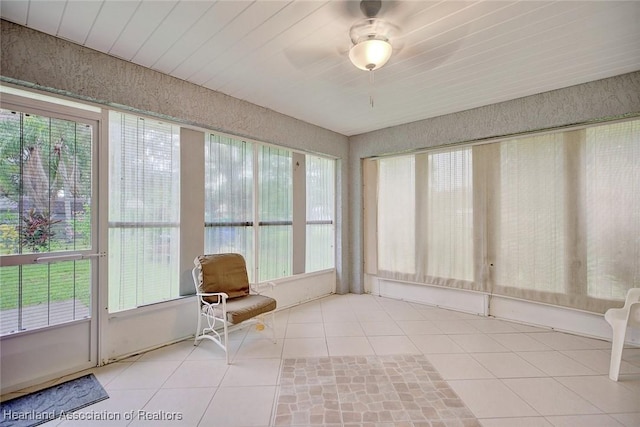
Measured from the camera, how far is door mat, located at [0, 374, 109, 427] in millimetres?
1791

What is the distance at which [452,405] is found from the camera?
1.95 meters

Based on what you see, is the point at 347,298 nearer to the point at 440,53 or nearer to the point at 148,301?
the point at 148,301

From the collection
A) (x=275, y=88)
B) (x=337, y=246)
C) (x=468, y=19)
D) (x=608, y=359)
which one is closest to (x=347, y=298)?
(x=337, y=246)

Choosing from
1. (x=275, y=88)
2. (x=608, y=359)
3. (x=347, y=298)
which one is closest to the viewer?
(x=608, y=359)

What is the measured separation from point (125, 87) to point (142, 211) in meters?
1.09

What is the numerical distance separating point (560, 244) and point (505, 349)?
1353mm

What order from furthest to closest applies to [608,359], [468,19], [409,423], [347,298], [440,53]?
[347,298] → [608,359] → [440,53] → [468,19] → [409,423]

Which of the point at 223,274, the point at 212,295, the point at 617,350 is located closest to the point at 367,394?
the point at 212,295

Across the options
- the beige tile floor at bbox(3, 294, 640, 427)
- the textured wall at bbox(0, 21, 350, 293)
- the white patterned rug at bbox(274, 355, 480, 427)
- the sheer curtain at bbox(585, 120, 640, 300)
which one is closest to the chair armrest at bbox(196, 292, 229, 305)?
the beige tile floor at bbox(3, 294, 640, 427)

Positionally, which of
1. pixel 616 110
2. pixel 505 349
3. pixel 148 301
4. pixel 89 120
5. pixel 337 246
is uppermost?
pixel 616 110

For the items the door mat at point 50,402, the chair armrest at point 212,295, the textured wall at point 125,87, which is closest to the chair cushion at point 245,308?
the chair armrest at point 212,295

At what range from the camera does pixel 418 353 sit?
2693mm

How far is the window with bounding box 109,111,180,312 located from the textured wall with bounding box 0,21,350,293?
0.68 feet

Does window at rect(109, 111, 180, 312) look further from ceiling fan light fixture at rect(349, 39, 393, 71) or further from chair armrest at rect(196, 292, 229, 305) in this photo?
ceiling fan light fixture at rect(349, 39, 393, 71)
